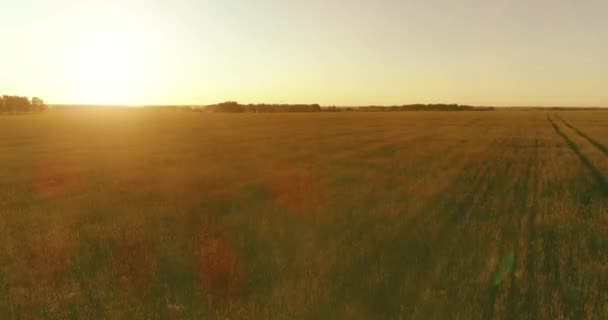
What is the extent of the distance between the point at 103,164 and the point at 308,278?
55.8 feet

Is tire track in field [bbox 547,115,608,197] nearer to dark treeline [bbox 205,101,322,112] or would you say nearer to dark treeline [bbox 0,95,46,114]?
dark treeline [bbox 205,101,322,112]

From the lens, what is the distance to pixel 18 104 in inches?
5753

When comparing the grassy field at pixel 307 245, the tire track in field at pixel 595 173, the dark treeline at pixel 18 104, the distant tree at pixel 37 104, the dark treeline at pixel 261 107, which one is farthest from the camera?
the dark treeline at pixel 261 107

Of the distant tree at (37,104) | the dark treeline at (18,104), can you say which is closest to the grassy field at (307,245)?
the dark treeline at (18,104)

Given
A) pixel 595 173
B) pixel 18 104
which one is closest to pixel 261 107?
pixel 18 104

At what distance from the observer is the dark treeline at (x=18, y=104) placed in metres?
141

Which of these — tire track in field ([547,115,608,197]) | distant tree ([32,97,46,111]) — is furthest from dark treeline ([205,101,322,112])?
tire track in field ([547,115,608,197])

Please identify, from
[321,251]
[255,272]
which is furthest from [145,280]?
[321,251]

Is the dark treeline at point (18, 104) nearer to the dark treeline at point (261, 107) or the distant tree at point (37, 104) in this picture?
the distant tree at point (37, 104)

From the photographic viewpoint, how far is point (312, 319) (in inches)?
194

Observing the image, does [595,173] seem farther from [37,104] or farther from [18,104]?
[37,104]

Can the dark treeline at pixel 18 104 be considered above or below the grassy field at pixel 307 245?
above

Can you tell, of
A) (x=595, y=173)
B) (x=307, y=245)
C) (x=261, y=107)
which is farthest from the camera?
(x=261, y=107)

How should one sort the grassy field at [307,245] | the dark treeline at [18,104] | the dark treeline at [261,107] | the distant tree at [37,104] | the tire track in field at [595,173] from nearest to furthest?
1. the grassy field at [307,245]
2. the tire track in field at [595,173]
3. the dark treeline at [18,104]
4. the distant tree at [37,104]
5. the dark treeline at [261,107]
